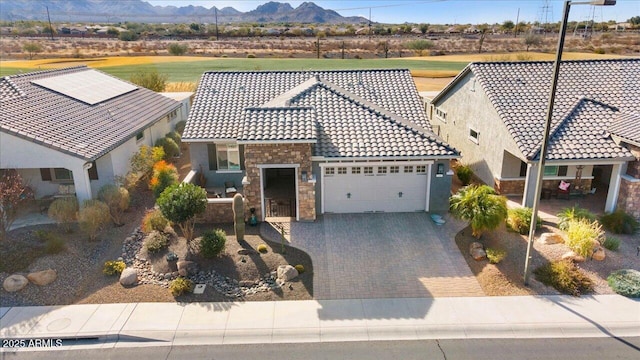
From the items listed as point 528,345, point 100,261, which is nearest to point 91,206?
point 100,261

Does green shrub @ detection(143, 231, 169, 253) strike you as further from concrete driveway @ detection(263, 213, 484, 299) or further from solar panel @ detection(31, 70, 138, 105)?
solar panel @ detection(31, 70, 138, 105)

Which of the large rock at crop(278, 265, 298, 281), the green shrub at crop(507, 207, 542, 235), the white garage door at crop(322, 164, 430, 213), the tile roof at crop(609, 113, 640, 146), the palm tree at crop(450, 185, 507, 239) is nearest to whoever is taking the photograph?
the large rock at crop(278, 265, 298, 281)

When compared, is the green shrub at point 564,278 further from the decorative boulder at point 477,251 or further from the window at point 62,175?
the window at point 62,175

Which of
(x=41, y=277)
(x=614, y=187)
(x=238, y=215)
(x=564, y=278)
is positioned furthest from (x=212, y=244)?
(x=614, y=187)

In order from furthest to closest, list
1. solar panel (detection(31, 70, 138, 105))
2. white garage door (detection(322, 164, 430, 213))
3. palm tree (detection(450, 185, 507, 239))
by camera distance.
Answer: solar panel (detection(31, 70, 138, 105)), white garage door (detection(322, 164, 430, 213)), palm tree (detection(450, 185, 507, 239))

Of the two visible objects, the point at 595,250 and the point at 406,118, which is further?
the point at 406,118

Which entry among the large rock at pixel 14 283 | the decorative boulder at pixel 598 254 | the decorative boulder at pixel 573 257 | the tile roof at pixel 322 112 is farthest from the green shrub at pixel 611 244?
the large rock at pixel 14 283

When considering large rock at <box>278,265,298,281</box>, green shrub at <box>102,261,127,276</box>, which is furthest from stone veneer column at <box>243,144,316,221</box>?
green shrub at <box>102,261,127,276</box>

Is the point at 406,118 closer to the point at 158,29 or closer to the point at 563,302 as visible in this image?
the point at 563,302
